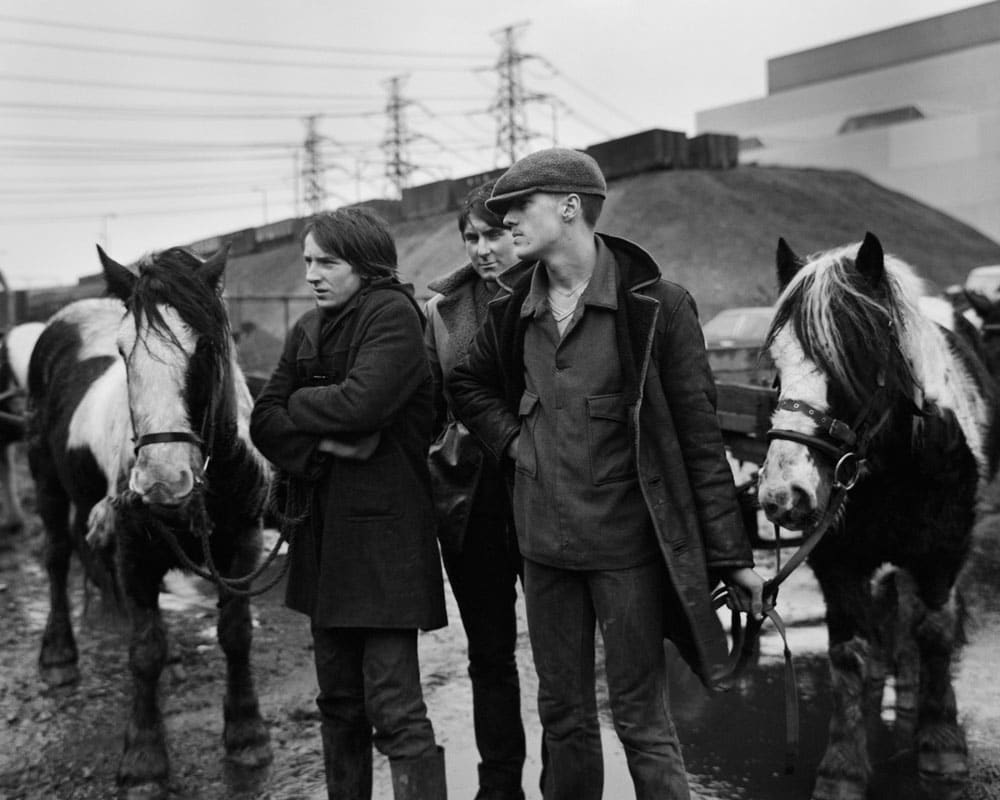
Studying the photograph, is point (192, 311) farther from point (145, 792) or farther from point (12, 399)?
point (12, 399)

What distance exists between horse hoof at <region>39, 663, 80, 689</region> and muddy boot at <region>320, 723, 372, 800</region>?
263cm

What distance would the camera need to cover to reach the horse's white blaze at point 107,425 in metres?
4.04

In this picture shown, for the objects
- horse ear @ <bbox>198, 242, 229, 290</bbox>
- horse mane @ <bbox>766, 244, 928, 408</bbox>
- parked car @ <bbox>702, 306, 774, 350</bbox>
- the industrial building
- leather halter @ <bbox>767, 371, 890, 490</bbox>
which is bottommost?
leather halter @ <bbox>767, 371, 890, 490</bbox>

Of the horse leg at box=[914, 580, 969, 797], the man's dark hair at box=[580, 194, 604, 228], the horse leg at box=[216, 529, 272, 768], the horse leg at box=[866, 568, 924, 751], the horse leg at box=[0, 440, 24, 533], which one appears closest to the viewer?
the man's dark hair at box=[580, 194, 604, 228]

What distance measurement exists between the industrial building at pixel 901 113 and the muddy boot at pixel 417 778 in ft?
143

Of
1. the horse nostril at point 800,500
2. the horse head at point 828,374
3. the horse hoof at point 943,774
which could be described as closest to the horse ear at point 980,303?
the horse hoof at point 943,774

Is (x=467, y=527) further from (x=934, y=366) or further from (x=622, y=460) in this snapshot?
(x=934, y=366)

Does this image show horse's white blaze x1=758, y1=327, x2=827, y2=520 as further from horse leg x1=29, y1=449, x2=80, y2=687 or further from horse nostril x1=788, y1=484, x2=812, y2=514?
horse leg x1=29, y1=449, x2=80, y2=687

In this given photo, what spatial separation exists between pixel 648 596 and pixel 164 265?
2.03 metres

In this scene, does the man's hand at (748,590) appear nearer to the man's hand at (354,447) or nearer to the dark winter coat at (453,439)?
the dark winter coat at (453,439)

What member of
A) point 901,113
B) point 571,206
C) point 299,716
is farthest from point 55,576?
point 901,113

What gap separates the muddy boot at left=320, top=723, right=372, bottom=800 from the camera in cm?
304

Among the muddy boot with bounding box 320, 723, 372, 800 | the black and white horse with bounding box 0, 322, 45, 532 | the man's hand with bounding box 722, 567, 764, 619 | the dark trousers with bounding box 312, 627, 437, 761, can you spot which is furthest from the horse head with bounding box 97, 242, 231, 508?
the black and white horse with bounding box 0, 322, 45, 532

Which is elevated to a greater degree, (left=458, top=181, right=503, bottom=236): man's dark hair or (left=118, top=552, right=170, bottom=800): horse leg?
(left=458, top=181, right=503, bottom=236): man's dark hair
